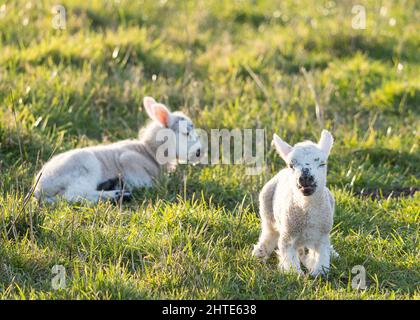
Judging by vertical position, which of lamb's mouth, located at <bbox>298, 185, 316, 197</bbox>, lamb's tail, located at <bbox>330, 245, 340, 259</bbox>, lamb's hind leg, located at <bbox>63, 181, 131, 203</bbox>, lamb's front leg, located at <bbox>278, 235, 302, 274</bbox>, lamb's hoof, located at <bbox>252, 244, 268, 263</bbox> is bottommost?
lamb's hind leg, located at <bbox>63, 181, 131, 203</bbox>

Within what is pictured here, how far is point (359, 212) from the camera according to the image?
6582 mm

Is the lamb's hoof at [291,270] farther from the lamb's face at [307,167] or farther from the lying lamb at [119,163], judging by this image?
the lying lamb at [119,163]

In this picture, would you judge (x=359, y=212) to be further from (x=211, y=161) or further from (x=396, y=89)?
(x=396, y=89)

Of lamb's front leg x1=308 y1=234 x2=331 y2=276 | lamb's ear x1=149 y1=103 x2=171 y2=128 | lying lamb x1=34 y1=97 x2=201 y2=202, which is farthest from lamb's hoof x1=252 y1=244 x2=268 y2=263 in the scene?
lamb's ear x1=149 y1=103 x2=171 y2=128

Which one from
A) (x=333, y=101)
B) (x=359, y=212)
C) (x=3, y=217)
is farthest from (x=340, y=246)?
(x=333, y=101)

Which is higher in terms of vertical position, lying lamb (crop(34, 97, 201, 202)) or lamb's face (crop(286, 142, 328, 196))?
lamb's face (crop(286, 142, 328, 196))

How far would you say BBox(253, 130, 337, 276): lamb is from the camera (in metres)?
5.14

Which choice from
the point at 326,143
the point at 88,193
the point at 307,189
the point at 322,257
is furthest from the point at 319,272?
the point at 88,193

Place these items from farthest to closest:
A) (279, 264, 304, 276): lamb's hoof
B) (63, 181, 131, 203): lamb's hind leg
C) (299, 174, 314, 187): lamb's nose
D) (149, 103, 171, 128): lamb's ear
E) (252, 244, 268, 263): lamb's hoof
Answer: (149, 103, 171, 128): lamb's ear
(63, 181, 131, 203): lamb's hind leg
(252, 244, 268, 263): lamb's hoof
(279, 264, 304, 276): lamb's hoof
(299, 174, 314, 187): lamb's nose

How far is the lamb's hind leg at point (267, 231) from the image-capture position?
222 inches

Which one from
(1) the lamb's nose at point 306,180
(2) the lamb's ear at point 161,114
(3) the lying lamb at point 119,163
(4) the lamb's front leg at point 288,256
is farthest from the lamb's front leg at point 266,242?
(2) the lamb's ear at point 161,114

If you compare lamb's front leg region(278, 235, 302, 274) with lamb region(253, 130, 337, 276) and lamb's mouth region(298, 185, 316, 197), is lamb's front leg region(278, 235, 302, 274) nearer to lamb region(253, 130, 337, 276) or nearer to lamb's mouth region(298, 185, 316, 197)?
lamb region(253, 130, 337, 276)

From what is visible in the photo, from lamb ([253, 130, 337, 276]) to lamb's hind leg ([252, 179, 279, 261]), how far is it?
0.12 metres
